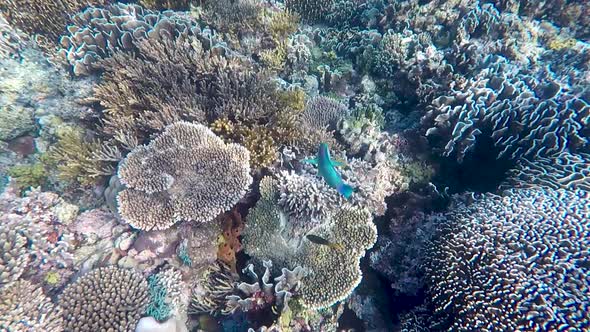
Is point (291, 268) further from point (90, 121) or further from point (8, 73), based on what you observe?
point (8, 73)

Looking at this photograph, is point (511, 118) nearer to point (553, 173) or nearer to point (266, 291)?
point (553, 173)

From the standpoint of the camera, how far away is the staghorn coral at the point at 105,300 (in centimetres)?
315

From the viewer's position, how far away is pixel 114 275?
337 cm

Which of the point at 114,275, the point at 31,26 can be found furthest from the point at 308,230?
the point at 31,26

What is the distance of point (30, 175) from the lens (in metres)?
4.39

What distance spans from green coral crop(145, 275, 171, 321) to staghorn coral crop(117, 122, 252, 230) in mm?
671

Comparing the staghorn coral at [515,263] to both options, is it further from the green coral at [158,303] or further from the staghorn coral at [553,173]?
the green coral at [158,303]

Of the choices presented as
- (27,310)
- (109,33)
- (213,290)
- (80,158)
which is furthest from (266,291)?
(109,33)

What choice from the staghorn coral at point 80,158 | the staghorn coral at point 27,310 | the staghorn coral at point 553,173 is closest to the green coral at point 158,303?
the staghorn coral at point 27,310

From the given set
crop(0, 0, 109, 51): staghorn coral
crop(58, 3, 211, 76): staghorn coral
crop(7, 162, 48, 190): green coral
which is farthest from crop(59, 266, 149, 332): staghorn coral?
crop(0, 0, 109, 51): staghorn coral

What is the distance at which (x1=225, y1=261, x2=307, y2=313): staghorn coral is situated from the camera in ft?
11.2

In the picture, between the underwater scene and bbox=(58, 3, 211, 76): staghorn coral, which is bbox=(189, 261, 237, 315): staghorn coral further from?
bbox=(58, 3, 211, 76): staghorn coral

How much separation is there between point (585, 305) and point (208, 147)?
434cm

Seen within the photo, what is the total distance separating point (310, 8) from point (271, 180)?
505 centimetres
